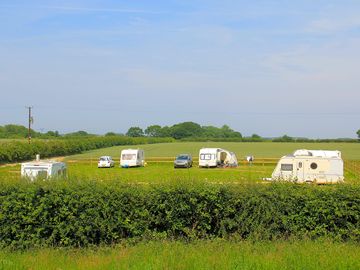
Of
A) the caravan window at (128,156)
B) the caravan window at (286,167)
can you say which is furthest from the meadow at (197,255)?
the caravan window at (128,156)

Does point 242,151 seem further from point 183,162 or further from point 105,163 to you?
point 105,163

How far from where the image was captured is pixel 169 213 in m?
8.73

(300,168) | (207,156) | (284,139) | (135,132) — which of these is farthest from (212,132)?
(300,168)

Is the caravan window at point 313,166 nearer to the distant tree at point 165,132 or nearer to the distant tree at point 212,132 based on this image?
the distant tree at point 165,132

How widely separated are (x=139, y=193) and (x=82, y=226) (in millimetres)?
1295

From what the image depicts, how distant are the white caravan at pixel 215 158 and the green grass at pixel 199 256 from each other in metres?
45.9

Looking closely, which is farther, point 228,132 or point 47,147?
point 228,132

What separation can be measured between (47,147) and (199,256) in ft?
231

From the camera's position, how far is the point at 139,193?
350 inches

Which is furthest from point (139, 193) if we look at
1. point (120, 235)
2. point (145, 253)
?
point (145, 253)

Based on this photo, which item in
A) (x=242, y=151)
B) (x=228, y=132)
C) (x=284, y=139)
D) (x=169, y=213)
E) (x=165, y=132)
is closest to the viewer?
(x=169, y=213)

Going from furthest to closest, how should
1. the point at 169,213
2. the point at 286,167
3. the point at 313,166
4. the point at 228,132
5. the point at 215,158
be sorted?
1. the point at 228,132
2. the point at 215,158
3. the point at 286,167
4. the point at 313,166
5. the point at 169,213

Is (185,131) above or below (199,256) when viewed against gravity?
above

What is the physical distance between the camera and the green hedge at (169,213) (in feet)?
28.4
